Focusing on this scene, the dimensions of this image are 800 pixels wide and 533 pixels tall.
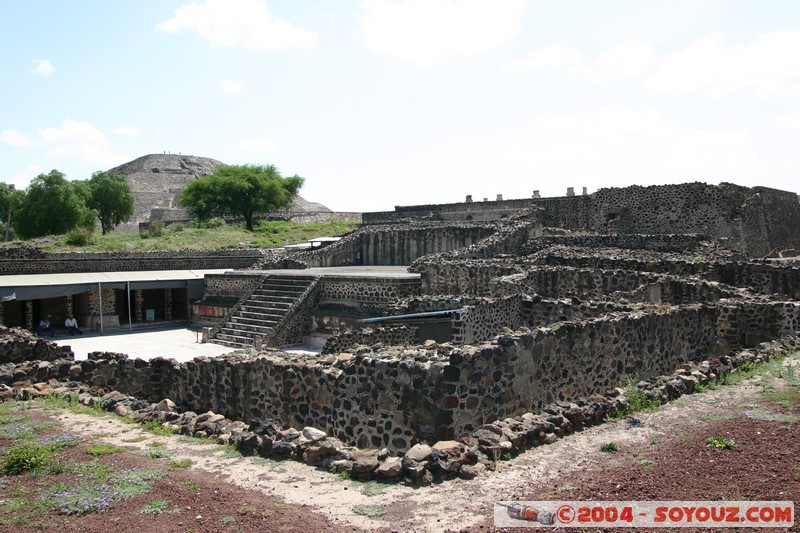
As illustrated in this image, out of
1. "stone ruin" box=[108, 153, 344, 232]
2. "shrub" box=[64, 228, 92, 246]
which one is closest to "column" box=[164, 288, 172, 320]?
"shrub" box=[64, 228, 92, 246]

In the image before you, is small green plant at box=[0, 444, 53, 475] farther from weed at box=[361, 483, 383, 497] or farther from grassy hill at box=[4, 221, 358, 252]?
grassy hill at box=[4, 221, 358, 252]

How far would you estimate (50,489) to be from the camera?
18.1 feet

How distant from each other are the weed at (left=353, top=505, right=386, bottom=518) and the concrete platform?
13843 millimetres

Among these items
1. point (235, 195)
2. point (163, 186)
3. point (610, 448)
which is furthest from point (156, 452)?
point (163, 186)

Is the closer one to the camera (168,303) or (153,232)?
(168,303)

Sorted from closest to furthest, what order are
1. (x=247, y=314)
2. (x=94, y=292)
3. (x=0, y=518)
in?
1. (x=0, y=518)
2. (x=247, y=314)
3. (x=94, y=292)

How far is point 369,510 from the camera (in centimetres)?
500

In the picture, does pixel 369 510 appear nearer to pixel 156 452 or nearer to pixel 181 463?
pixel 181 463

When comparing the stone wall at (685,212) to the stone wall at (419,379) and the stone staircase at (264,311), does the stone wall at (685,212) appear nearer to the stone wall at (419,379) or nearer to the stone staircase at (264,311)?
the stone staircase at (264,311)

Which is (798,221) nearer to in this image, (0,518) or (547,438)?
(547,438)

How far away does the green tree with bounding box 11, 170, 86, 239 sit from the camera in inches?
1704

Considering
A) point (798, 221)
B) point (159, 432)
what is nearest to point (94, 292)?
point (159, 432)

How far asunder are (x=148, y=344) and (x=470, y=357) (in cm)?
1686

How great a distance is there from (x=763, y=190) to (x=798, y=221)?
252 inches
